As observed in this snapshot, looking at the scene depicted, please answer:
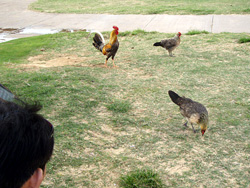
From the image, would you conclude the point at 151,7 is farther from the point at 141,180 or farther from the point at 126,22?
the point at 141,180

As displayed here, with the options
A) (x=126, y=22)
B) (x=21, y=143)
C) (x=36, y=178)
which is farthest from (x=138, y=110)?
(x=126, y=22)

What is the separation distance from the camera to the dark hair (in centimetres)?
94

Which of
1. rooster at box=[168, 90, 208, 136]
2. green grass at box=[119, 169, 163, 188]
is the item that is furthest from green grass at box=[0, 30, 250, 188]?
rooster at box=[168, 90, 208, 136]

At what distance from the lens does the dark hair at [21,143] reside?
94 centimetres

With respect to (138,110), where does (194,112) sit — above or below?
above

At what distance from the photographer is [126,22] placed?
40.5ft

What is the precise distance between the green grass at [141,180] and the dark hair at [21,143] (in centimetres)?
213

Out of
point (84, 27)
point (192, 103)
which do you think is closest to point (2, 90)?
point (192, 103)

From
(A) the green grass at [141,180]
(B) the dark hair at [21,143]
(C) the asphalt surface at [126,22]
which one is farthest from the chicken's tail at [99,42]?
Result: (B) the dark hair at [21,143]

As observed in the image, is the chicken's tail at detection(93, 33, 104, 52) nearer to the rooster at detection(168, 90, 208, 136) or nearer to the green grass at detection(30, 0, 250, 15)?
the rooster at detection(168, 90, 208, 136)

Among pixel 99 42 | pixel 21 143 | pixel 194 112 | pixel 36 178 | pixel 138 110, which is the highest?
pixel 21 143

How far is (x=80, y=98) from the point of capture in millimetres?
5039

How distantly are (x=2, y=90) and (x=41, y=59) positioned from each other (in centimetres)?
669

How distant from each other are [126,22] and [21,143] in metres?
11.8
